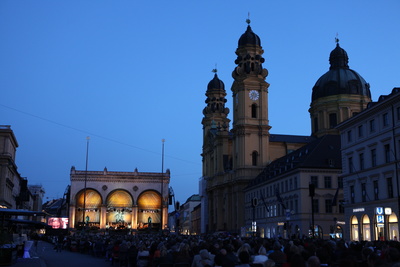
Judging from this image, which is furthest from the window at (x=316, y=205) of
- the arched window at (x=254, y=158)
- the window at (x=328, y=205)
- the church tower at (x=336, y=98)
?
the church tower at (x=336, y=98)

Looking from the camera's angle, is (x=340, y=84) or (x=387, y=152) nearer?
(x=387, y=152)

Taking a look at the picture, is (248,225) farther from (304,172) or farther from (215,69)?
(215,69)

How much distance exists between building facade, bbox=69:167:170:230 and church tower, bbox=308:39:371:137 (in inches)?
1691

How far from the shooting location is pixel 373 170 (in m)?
45.2

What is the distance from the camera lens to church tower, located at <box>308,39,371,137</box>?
95.8 metres

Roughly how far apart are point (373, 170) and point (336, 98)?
175 ft

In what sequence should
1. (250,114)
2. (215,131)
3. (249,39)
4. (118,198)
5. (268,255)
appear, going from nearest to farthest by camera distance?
(268,255) < (250,114) < (249,39) < (215,131) < (118,198)

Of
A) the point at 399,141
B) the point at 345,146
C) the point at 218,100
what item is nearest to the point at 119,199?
the point at 218,100

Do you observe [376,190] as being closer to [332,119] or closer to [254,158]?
[254,158]

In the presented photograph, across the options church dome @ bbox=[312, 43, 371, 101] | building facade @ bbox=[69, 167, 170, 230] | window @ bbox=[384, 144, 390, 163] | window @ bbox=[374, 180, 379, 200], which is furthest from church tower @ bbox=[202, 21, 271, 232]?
window @ bbox=[384, 144, 390, 163]

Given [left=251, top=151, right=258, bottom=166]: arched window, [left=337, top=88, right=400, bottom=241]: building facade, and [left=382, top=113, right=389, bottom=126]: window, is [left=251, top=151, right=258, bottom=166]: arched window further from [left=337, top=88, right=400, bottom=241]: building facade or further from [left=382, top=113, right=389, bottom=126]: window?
[left=382, top=113, right=389, bottom=126]: window

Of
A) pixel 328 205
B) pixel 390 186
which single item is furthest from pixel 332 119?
pixel 390 186

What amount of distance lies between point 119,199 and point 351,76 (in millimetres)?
63006

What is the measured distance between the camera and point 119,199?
124 meters
